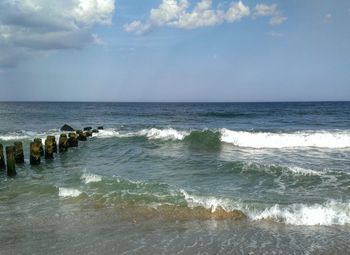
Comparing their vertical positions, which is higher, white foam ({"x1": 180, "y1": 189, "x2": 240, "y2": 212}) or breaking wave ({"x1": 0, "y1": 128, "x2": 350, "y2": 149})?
white foam ({"x1": 180, "y1": 189, "x2": 240, "y2": 212})

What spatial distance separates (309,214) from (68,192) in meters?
6.85

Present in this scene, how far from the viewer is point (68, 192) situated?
11.6 m

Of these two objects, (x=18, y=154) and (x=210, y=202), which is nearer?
(x=210, y=202)

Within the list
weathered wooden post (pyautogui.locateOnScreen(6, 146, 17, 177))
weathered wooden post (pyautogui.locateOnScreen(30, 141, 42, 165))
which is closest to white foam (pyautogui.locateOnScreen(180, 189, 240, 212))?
weathered wooden post (pyautogui.locateOnScreen(6, 146, 17, 177))

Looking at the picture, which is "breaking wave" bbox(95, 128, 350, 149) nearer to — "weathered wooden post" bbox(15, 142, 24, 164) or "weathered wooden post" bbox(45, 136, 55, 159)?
"weathered wooden post" bbox(45, 136, 55, 159)

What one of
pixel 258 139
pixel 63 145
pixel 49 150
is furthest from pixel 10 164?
pixel 258 139

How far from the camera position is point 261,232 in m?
8.09

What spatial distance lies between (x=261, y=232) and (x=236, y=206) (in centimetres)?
154

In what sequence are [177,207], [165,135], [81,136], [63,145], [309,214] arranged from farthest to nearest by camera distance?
1. [165,135]
2. [81,136]
3. [63,145]
4. [177,207]
5. [309,214]

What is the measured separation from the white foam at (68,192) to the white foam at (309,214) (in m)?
5.22

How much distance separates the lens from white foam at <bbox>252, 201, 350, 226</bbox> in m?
8.70

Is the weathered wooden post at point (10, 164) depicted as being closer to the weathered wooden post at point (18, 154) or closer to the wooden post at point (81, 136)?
the weathered wooden post at point (18, 154)

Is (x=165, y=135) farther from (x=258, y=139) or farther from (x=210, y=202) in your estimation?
(x=210, y=202)

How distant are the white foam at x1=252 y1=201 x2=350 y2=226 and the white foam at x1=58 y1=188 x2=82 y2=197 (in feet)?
17.1
